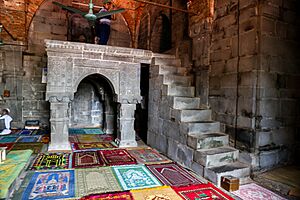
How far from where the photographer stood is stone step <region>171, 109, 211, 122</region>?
Answer: 430cm

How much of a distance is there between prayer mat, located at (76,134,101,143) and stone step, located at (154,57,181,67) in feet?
9.00

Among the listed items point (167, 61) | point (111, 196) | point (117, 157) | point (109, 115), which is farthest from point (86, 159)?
point (167, 61)

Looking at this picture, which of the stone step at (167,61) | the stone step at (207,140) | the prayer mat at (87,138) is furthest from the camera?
the prayer mat at (87,138)

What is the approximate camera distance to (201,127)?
165 inches

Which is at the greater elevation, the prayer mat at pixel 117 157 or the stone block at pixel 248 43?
the stone block at pixel 248 43

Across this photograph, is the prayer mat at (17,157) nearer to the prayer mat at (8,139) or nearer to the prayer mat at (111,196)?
the prayer mat at (111,196)

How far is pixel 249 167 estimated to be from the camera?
11.8 ft

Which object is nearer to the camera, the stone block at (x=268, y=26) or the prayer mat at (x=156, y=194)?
the prayer mat at (x=156, y=194)

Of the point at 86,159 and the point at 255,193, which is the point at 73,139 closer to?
the point at 86,159

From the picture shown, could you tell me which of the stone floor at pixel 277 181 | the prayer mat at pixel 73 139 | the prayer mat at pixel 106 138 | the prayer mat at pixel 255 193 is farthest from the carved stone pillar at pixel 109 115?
the prayer mat at pixel 255 193

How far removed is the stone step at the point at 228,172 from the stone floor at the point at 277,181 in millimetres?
152

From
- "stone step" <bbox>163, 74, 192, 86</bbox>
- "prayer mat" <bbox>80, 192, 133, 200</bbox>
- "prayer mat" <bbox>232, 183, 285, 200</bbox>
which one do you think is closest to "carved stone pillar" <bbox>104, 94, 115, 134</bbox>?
"stone step" <bbox>163, 74, 192, 86</bbox>

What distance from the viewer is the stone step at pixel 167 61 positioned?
5.46 metres

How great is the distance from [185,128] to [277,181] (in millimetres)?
1692
